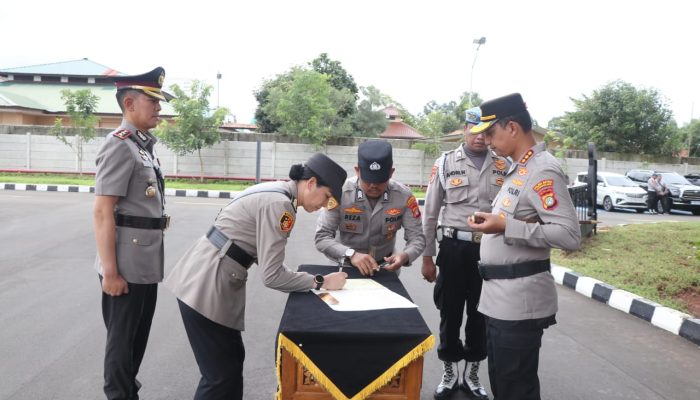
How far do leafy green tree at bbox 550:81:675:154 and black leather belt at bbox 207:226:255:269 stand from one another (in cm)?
2510

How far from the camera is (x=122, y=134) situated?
2639 mm

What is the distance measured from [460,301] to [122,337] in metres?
1.90

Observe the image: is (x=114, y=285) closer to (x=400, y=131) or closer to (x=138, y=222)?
(x=138, y=222)

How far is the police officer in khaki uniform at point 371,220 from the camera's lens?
9.22ft

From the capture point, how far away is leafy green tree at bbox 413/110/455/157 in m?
18.5

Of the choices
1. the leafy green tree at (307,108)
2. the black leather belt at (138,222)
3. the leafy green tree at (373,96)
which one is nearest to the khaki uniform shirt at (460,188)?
the black leather belt at (138,222)

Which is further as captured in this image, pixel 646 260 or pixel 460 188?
pixel 646 260

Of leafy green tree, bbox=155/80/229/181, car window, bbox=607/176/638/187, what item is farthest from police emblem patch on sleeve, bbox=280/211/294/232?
car window, bbox=607/176/638/187

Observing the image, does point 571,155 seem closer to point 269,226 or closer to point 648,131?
point 648,131

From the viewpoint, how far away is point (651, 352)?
4051 mm

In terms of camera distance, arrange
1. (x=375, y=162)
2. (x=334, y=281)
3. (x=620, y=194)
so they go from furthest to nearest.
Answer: (x=620, y=194)
(x=375, y=162)
(x=334, y=281)

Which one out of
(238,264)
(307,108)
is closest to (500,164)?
(238,264)

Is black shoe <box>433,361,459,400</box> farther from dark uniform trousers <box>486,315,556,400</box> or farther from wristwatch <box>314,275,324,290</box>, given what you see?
wristwatch <box>314,275,324,290</box>

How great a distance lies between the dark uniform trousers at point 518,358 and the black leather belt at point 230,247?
1.14 meters
